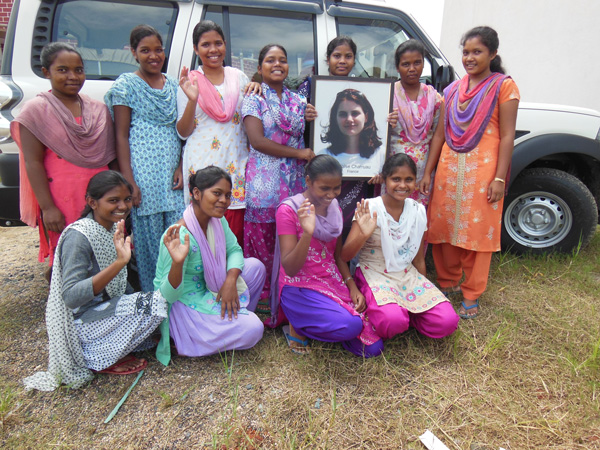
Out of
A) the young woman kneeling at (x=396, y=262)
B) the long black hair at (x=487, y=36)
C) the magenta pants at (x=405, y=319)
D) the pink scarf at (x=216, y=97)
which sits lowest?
the magenta pants at (x=405, y=319)

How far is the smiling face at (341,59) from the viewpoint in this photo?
2.75m

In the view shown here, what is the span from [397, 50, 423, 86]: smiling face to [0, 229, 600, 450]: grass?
174 centimetres

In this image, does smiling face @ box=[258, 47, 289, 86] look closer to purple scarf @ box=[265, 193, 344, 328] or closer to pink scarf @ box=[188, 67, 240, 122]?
pink scarf @ box=[188, 67, 240, 122]

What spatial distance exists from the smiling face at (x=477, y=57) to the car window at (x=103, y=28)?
2169 millimetres

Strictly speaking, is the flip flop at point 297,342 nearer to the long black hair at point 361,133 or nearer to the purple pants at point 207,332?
the purple pants at point 207,332

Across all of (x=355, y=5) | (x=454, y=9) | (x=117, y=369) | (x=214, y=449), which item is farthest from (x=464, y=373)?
(x=454, y=9)

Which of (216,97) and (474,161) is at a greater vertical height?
(216,97)

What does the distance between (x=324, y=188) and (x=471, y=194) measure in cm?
114

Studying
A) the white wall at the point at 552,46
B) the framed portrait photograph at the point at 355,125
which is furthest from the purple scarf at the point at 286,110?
the white wall at the point at 552,46

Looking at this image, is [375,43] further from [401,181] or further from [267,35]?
[401,181]

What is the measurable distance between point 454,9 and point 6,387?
13461 millimetres

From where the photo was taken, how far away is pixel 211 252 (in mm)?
2344

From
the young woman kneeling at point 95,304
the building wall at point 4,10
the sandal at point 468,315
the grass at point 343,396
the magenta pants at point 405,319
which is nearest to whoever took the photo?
the grass at point 343,396

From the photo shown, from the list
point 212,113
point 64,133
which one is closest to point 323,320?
point 212,113
